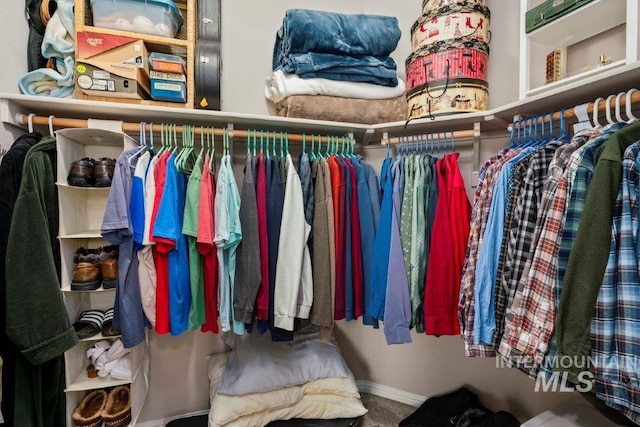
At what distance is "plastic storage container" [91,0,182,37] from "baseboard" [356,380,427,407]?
222 cm

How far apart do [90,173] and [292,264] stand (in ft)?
3.02

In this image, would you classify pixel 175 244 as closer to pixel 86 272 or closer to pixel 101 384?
pixel 86 272

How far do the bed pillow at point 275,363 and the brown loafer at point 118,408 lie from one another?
1.32ft

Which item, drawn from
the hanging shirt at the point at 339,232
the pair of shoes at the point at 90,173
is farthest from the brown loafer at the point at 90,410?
the hanging shirt at the point at 339,232

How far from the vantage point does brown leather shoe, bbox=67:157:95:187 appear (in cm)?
125

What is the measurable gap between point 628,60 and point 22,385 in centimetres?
214

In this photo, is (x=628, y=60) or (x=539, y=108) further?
(x=539, y=108)

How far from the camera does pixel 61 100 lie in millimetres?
1191

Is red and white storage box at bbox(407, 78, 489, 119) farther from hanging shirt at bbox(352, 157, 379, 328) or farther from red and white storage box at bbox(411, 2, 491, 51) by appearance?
hanging shirt at bbox(352, 157, 379, 328)

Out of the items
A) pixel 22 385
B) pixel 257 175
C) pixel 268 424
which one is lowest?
pixel 268 424

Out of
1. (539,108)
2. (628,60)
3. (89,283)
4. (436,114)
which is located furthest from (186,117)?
(628,60)

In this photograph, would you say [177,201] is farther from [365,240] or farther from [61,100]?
[365,240]

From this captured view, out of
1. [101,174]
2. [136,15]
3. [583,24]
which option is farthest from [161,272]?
[583,24]

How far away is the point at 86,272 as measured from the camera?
1.28 meters
